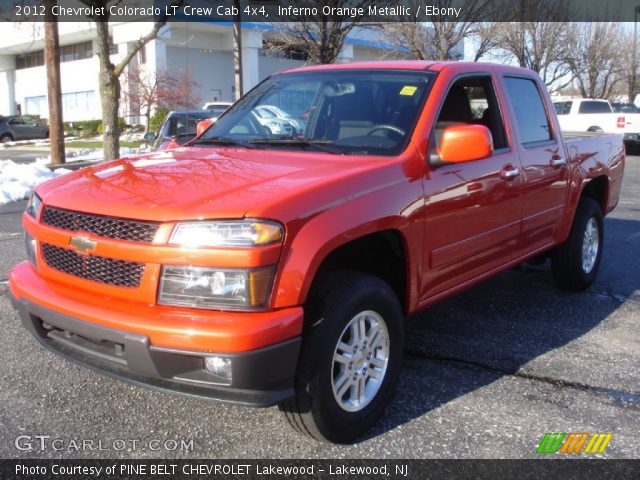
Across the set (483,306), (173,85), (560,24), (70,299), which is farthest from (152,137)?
(173,85)

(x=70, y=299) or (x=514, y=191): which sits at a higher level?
(x=514, y=191)

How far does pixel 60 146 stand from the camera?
1762 cm

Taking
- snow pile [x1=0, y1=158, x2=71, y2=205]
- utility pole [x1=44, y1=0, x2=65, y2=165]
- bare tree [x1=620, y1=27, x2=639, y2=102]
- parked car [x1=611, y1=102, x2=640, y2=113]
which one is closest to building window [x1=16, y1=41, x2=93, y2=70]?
utility pole [x1=44, y1=0, x2=65, y2=165]

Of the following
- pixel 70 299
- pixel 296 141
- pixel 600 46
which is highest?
pixel 600 46

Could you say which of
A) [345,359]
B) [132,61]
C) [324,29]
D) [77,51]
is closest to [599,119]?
[324,29]

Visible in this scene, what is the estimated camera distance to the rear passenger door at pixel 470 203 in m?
3.59

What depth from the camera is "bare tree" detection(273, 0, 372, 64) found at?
42.7 ft

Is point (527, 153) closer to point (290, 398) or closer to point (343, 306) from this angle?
point (343, 306)

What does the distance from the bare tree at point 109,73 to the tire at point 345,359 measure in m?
11.0

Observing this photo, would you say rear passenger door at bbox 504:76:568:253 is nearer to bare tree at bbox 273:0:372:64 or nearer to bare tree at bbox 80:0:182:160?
bare tree at bbox 273:0:372:64

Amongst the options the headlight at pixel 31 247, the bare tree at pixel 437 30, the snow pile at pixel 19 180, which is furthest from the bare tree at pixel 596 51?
the headlight at pixel 31 247

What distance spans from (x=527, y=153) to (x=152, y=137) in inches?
309

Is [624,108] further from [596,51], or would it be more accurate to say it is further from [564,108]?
[596,51]

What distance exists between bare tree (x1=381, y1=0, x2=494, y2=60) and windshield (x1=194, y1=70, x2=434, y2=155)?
13.9 metres
